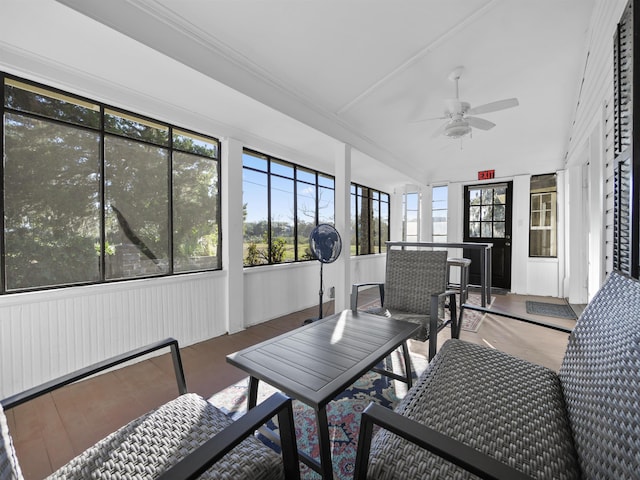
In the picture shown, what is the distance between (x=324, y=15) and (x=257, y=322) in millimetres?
3444

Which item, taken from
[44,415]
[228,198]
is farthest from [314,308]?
→ [44,415]

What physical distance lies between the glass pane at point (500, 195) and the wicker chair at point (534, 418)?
542 cm

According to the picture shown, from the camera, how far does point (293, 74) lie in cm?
272

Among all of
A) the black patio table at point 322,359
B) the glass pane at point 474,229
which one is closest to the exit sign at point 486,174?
the glass pane at point 474,229

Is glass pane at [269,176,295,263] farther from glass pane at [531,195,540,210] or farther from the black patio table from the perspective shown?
glass pane at [531,195,540,210]

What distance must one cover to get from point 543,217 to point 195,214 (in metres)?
6.35

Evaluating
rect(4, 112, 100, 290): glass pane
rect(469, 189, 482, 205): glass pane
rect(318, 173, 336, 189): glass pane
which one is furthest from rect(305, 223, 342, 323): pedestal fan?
rect(469, 189, 482, 205): glass pane

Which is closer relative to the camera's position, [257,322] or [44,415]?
[44,415]

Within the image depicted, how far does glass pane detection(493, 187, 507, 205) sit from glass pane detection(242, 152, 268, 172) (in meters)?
4.93

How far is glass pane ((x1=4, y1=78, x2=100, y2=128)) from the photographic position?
2.12 meters

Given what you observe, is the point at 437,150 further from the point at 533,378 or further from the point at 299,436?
the point at 299,436

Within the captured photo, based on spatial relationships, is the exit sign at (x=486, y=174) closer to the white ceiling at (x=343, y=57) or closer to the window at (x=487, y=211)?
the window at (x=487, y=211)

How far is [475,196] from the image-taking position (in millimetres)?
6281

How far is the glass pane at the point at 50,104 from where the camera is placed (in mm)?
2115
